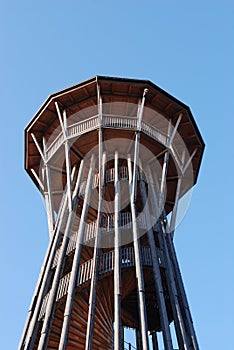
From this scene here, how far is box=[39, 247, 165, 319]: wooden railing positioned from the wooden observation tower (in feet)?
0.11

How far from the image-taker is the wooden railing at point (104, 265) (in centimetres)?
1416

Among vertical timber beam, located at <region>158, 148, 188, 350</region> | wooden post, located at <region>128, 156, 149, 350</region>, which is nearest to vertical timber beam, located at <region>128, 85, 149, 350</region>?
wooden post, located at <region>128, 156, 149, 350</region>

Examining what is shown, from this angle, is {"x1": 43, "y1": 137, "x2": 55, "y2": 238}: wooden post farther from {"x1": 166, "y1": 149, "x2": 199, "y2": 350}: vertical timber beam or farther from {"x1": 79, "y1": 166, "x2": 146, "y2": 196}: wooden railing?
{"x1": 166, "y1": 149, "x2": 199, "y2": 350}: vertical timber beam

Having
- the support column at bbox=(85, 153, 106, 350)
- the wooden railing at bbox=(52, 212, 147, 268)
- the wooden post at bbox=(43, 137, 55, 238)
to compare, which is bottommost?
the support column at bbox=(85, 153, 106, 350)

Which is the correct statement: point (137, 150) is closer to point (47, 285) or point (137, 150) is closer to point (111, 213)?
point (111, 213)

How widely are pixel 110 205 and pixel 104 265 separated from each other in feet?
11.3

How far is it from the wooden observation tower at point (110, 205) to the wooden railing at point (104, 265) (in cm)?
3

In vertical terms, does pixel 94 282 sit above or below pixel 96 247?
below

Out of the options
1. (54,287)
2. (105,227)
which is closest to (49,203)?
(105,227)

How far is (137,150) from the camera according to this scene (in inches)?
659

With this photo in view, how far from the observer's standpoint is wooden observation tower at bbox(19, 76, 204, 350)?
14.2 metres

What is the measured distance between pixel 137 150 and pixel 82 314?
19.4ft

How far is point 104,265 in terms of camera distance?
47.3ft

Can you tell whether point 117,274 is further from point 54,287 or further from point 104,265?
point 54,287
